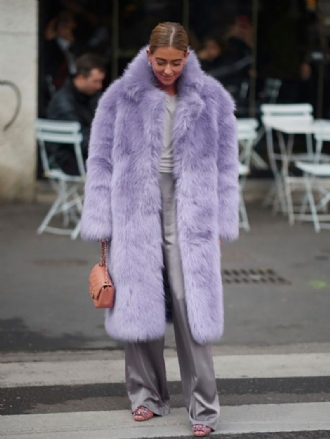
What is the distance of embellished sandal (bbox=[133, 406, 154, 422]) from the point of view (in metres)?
5.16

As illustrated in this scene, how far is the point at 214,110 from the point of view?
5.01m

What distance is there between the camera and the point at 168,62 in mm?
4883

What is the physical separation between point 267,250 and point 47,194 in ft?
10.1

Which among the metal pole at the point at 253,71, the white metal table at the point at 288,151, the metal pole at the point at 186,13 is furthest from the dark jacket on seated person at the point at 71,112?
the metal pole at the point at 253,71

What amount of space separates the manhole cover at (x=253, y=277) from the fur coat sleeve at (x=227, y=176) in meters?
3.48

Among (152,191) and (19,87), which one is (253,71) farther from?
(152,191)

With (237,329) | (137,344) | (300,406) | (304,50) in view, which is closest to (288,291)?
(237,329)

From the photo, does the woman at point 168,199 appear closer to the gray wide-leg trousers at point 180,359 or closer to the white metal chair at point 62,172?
the gray wide-leg trousers at point 180,359

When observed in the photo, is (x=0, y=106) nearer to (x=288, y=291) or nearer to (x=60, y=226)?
(x=60, y=226)

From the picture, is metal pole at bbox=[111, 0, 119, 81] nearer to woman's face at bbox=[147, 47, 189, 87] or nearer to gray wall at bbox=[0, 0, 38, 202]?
gray wall at bbox=[0, 0, 38, 202]

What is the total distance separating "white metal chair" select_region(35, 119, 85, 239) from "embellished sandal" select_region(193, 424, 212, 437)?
17.2 feet

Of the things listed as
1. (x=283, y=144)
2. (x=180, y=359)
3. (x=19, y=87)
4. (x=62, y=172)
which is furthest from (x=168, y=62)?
(x=283, y=144)

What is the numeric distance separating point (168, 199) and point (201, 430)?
1092 millimetres

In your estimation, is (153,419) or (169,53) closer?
(169,53)
